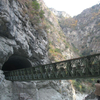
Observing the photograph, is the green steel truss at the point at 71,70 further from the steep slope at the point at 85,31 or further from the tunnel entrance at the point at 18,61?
the steep slope at the point at 85,31

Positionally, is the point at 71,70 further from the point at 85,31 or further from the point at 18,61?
the point at 85,31

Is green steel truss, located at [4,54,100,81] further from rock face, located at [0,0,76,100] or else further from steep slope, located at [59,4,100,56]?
steep slope, located at [59,4,100,56]

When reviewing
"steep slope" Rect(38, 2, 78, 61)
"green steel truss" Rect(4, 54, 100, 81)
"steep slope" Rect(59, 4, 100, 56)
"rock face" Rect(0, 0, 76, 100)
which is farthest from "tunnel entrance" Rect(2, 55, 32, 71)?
"steep slope" Rect(59, 4, 100, 56)

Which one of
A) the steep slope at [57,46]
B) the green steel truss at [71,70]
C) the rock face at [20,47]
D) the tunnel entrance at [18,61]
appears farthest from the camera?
the steep slope at [57,46]

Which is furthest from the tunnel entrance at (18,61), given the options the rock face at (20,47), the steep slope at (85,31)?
the steep slope at (85,31)

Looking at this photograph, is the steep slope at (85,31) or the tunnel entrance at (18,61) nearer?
the tunnel entrance at (18,61)

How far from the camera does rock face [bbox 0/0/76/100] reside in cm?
1105

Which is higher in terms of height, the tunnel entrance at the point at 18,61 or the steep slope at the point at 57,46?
the steep slope at the point at 57,46

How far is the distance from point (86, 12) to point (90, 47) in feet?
92.1

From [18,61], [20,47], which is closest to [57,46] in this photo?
[18,61]

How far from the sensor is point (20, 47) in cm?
1311

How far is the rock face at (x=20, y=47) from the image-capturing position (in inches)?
435

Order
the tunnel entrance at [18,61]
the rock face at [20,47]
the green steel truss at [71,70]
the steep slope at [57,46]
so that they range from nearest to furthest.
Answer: the green steel truss at [71,70]
the rock face at [20,47]
the tunnel entrance at [18,61]
the steep slope at [57,46]

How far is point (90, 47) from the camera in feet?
154
